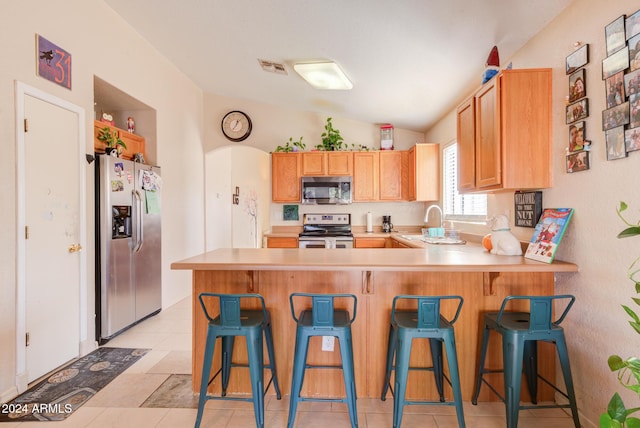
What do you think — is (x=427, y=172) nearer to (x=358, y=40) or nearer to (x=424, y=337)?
(x=358, y=40)

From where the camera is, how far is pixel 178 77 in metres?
4.06

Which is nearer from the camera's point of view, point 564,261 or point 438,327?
point 438,327

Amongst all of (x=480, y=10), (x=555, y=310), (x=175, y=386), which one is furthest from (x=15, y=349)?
(x=480, y=10)

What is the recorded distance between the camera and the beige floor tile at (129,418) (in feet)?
5.89

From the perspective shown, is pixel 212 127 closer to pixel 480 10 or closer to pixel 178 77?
pixel 178 77

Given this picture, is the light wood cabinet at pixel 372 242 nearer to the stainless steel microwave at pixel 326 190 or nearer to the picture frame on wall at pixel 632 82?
the stainless steel microwave at pixel 326 190

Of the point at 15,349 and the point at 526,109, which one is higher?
the point at 526,109

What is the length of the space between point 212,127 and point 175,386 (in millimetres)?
3668

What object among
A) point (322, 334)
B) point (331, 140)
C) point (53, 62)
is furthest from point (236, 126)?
point (322, 334)

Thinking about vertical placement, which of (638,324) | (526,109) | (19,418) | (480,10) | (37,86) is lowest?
(19,418)

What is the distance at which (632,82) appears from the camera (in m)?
1.40

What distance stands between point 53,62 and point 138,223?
4.90 ft

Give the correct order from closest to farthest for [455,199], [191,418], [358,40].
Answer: [191,418]
[358,40]
[455,199]

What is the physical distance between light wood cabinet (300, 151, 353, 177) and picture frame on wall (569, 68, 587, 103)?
114 inches
